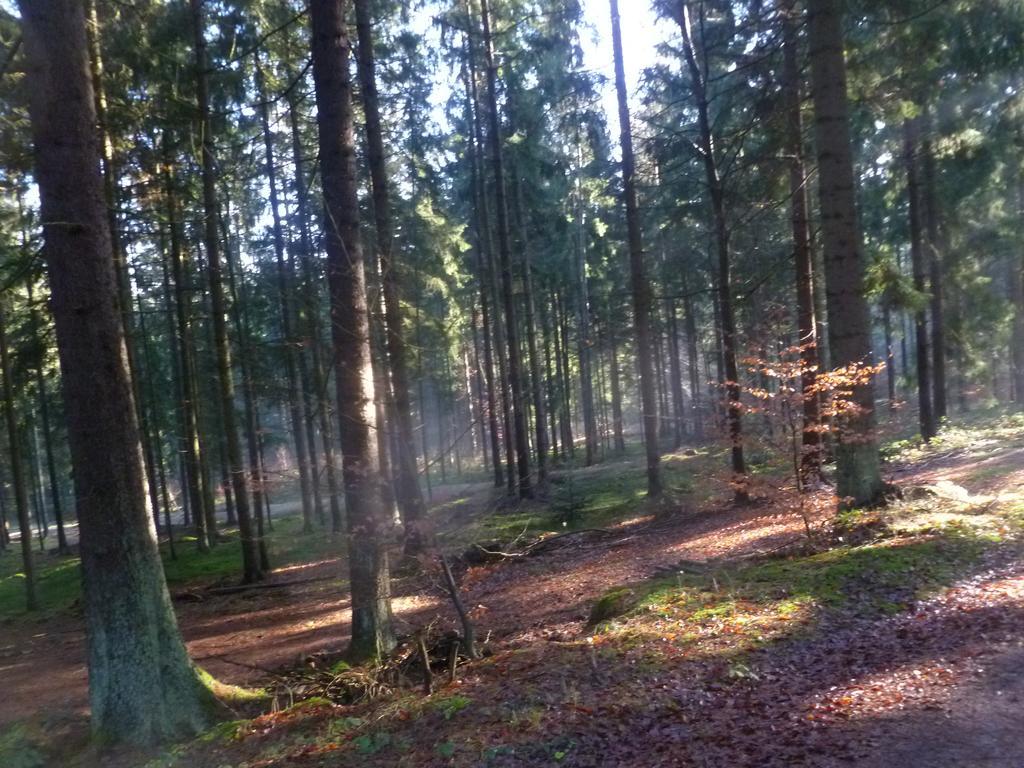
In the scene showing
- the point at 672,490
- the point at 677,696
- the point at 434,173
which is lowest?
the point at 672,490

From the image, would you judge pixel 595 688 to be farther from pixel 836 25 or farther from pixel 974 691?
pixel 836 25

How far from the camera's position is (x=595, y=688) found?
639 cm

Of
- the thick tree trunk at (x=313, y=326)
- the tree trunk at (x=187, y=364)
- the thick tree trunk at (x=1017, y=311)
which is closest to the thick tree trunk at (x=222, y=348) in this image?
the tree trunk at (x=187, y=364)

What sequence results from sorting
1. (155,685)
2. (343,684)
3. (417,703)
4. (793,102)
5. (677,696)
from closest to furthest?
(677,696) → (417,703) → (155,685) → (343,684) → (793,102)

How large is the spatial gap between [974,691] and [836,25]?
8.25m

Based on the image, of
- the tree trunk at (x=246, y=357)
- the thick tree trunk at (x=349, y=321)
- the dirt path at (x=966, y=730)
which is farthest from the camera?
the tree trunk at (x=246, y=357)

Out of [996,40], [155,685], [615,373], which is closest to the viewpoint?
[155,685]

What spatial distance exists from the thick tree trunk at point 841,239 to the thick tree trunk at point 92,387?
329 inches

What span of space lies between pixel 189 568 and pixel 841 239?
1950cm

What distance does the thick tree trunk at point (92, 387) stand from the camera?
7383 mm

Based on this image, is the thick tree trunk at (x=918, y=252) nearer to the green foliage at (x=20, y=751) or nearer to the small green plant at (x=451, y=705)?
the small green plant at (x=451, y=705)

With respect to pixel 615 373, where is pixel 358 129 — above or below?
above

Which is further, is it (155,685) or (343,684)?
(343,684)

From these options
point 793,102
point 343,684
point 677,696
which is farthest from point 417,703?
point 793,102
